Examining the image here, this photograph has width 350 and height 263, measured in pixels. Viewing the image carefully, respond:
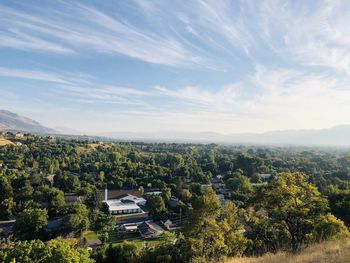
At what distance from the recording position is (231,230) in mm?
13836

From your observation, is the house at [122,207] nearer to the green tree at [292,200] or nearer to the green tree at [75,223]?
the green tree at [75,223]

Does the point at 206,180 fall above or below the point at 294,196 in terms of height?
below

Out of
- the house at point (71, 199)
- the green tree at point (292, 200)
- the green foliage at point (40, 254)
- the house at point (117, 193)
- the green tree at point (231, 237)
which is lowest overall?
the house at point (117, 193)

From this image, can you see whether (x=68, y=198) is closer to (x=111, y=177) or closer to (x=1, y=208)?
(x=1, y=208)

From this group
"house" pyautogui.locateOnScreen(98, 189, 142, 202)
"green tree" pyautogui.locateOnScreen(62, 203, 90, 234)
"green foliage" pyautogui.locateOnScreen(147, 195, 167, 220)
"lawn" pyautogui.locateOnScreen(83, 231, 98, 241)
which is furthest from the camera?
"house" pyautogui.locateOnScreen(98, 189, 142, 202)

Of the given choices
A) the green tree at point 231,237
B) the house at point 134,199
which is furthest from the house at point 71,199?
the green tree at point 231,237

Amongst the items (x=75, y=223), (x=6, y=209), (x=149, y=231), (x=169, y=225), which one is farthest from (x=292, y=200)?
(x=6, y=209)

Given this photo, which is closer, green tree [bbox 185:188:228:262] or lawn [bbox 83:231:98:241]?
green tree [bbox 185:188:228:262]

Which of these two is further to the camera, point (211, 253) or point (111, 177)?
point (111, 177)

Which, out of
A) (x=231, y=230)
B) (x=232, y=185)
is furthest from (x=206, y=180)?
(x=231, y=230)

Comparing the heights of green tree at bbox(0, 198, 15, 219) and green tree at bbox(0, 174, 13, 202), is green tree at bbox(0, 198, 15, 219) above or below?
below

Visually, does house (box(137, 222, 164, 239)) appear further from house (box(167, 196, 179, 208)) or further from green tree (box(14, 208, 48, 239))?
green tree (box(14, 208, 48, 239))

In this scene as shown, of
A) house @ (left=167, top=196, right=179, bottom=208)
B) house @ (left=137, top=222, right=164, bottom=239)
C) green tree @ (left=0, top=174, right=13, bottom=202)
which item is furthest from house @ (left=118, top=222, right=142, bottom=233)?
green tree @ (left=0, top=174, right=13, bottom=202)

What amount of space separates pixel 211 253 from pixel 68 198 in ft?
102
